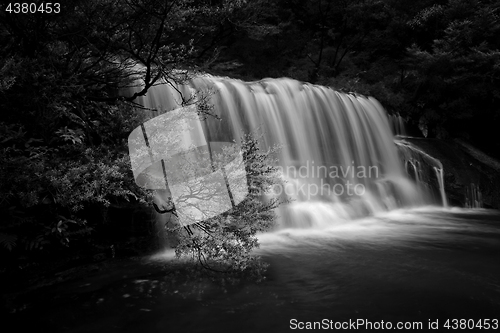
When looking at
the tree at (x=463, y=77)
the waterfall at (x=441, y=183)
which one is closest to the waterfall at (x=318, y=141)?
the waterfall at (x=441, y=183)

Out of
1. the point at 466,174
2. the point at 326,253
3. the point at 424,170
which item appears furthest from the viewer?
the point at 466,174

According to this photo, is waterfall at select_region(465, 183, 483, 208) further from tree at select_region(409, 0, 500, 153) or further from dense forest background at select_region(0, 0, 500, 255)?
dense forest background at select_region(0, 0, 500, 255)

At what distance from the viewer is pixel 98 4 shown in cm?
377

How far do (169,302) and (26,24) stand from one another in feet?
11.3

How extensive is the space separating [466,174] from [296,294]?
30.4 ft

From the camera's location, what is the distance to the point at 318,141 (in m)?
9.90

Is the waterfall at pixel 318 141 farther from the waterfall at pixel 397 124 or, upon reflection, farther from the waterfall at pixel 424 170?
the waterfall at pixel 397 124

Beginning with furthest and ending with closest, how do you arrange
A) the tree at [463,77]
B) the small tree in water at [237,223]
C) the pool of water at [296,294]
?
the tree at [463,77]
the small tree in water at [237,223]
the pool of water at [296,294]

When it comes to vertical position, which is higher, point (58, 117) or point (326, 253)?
point (58, 117)

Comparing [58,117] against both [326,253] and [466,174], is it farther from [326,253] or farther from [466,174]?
[466,174]

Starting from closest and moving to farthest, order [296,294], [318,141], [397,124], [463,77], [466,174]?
[296,294] → [318,141] → [466,174] → [463,77] → [397,124]

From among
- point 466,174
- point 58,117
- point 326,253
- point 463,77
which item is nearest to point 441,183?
point 466,174

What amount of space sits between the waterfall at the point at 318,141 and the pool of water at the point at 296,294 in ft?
7.26

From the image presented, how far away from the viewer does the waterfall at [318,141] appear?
7897 mm
